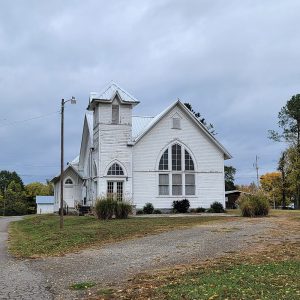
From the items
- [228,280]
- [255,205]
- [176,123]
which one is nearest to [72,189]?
[176,123]

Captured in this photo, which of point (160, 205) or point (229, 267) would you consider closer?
point (229, 267)

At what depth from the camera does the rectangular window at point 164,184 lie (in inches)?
1524

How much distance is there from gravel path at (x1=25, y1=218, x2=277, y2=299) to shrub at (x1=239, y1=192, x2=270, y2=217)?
10580 millimetres

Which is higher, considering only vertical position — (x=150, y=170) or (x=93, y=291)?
(x=150, y=170)

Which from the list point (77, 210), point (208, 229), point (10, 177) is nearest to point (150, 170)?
Result: point (77, 210)

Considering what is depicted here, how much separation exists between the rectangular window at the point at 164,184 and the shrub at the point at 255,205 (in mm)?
8845

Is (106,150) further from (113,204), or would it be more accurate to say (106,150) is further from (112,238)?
(112,238)

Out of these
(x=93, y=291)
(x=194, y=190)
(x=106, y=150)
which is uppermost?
(x=106, y=150)

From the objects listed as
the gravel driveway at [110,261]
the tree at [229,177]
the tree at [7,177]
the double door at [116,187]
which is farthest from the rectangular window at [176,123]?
the tree at [7,177]

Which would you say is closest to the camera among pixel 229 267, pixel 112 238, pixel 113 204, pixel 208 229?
pixel 229 267

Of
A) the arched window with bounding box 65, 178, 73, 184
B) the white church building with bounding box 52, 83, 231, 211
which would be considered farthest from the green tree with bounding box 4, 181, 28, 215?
the white church building with bounding box 52, 83, 231, 211

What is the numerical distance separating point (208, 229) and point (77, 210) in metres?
20.0

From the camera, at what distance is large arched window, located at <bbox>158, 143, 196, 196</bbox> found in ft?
127

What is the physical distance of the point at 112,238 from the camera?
19172 mm
